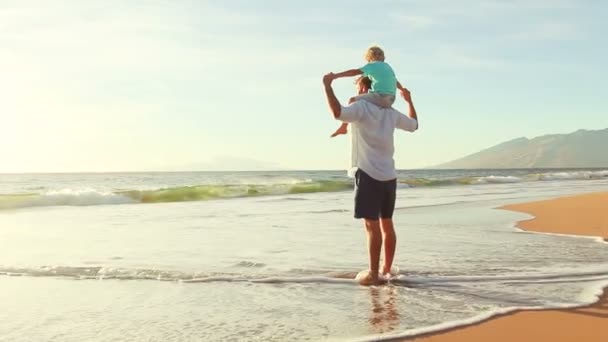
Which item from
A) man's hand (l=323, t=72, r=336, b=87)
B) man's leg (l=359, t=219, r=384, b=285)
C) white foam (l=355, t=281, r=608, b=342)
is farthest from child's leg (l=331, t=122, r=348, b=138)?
white foam (l=355, t=281, r=608, b=342)

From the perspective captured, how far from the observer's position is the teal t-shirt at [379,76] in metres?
4.81

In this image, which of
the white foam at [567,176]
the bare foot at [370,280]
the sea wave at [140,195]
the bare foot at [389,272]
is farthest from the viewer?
the white foam at [567,176]

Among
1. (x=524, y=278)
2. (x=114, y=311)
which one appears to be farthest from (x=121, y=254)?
(x=524, y=278)

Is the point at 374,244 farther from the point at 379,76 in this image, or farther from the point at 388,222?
the point at 379,76

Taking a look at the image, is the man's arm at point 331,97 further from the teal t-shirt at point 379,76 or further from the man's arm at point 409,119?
the man's arm at point 409,119

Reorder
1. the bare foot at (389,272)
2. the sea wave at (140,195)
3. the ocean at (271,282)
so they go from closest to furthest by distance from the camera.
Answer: the ocean at (271,282) → the bare foot at (389,272) → the sea wave at (140,195)

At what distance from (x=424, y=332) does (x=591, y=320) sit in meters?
0.98

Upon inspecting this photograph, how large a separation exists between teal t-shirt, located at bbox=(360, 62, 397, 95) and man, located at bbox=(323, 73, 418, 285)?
0.48ft

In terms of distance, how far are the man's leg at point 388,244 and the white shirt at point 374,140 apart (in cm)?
44

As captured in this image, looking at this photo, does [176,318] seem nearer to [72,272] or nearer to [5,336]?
[5,336]

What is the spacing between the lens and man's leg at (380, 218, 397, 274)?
197 inches

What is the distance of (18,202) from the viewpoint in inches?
760

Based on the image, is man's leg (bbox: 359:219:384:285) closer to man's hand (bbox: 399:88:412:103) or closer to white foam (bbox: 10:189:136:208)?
man's hand (bbox: 399:88:412:103)

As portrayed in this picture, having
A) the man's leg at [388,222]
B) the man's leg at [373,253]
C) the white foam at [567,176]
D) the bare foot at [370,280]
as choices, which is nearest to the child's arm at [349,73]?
the man's leg at [388,222]
